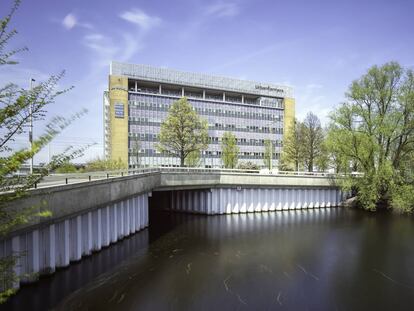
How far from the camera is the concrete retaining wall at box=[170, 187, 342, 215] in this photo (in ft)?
125

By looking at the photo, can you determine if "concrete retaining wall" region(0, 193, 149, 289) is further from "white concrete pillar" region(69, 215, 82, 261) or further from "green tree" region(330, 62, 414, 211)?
"green tree" region(330, 62, 414, 211)

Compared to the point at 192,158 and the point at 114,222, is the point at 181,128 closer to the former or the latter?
the point at 192,158

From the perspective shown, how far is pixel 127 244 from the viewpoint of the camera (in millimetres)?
23891

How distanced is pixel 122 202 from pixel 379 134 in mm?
32593

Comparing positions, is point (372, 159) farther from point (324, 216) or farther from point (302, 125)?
point (302, 125)

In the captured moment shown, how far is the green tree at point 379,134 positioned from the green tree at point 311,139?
15118 mm

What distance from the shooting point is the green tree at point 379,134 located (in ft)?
124

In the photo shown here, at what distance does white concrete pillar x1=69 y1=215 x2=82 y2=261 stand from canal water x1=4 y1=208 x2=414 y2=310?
2.33 ft

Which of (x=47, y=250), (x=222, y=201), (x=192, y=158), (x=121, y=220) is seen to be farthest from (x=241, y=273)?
(x=192, y=158)

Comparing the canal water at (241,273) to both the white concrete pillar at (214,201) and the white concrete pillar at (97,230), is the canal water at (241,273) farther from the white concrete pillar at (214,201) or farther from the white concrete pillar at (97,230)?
the white concrete pillar at (214,201)

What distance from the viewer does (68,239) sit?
57.0ft

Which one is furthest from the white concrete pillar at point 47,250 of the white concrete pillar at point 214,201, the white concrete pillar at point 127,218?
the white concrete pillar at point 214,201

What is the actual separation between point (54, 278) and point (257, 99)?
3695 inches

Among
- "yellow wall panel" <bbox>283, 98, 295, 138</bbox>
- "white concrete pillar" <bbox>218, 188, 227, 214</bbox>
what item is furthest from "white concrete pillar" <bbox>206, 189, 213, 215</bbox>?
"yellow wall panel" <bbox>283, 98, 295, 138</bbox>
